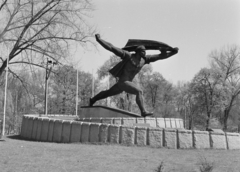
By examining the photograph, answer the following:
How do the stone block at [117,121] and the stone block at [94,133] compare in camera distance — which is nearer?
the stone block at [94,133]

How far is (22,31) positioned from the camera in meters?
12.1

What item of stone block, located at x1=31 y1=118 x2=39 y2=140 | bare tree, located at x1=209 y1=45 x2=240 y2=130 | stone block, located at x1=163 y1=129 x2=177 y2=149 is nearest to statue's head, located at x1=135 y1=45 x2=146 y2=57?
stone block, located at x1=163 y1=129 x2=177 y2=149

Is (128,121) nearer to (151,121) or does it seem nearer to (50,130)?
(151,121)

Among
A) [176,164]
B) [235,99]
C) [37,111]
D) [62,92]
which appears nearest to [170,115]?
[235,99]

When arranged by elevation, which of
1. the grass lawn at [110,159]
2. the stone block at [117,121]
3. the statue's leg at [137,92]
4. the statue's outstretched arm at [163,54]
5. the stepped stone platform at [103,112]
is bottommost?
the grass lawn at [110,159]

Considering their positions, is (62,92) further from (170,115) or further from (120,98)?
(170,115)

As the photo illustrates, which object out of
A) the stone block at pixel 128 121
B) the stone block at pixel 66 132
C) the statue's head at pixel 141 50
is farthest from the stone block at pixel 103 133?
the statue's head at pixel 141 50

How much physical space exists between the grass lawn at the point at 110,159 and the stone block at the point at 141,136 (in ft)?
1.36

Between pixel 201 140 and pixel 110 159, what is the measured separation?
334cm

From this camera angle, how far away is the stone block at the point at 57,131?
10033 millimetres

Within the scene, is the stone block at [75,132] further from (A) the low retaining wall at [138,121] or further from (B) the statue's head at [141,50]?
(B) the statue's head at [141,50]

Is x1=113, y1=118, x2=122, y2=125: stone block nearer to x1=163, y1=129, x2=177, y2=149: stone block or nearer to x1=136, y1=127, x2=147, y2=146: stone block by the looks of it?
x1=136, y1=127, x2=147, y2=146: stone block

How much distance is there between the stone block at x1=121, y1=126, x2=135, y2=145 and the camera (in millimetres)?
8633

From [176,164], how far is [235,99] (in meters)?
33.4
